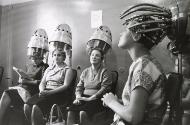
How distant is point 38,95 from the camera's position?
201 cm

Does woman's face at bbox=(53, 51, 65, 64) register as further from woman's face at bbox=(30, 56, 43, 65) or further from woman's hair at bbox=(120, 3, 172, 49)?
woman's hair at bbox=(120, 3, 172, 49)

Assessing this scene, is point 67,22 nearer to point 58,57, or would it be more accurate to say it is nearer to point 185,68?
point 58,57

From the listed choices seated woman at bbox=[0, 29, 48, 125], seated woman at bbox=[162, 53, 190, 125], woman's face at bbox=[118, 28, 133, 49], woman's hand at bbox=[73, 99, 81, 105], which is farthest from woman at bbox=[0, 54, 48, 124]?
seated woman at bbox=[162, 53, 190, 125]

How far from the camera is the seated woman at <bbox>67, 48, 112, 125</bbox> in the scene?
169cm

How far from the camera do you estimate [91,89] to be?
171cm

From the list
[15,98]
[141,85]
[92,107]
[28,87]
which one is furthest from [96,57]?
[15,98]

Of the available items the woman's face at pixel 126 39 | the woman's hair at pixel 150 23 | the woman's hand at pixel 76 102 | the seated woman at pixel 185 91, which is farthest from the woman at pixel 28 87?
the seated woman at pixel 185 91

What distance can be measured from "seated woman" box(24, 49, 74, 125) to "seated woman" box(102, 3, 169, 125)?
475 mm

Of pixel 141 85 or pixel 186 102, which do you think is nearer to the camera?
pixel 141 85

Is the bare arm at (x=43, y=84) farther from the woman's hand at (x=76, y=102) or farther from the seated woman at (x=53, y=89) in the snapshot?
the woman's hand at (x=76, y=102)

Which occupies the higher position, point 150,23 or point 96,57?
point 150,23

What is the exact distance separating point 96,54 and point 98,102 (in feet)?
0.92

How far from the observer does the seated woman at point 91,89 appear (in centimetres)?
169

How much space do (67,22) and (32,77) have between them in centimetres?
47
